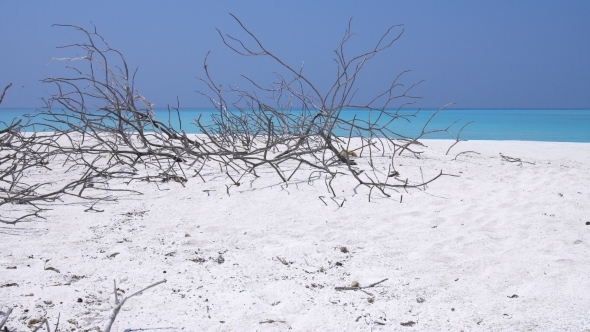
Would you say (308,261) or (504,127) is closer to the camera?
(308,261)

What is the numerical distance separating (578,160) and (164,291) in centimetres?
538

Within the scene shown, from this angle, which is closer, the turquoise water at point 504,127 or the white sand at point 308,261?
the white sand at point 308,261

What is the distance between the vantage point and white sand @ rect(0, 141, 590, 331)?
148 centimetres

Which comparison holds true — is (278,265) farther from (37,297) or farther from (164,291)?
(37,297)

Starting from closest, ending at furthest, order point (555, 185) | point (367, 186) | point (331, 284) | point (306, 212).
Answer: point (331, 284)
point (306, 212)
point (367, 186)
point (555, 185)

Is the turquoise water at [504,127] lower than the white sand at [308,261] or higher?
higher

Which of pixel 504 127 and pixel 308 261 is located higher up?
pixel 504 127

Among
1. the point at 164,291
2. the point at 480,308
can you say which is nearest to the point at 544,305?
the point at 480,308

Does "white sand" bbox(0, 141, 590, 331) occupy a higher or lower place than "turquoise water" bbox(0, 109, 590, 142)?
lower

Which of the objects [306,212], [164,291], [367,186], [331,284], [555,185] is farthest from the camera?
[555,185]

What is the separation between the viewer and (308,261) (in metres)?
1.96

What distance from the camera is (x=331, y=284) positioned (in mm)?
1742

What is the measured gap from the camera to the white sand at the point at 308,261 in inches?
58.3

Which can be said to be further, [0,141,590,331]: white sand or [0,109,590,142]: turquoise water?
[0,109,590,142]: turquoise water
